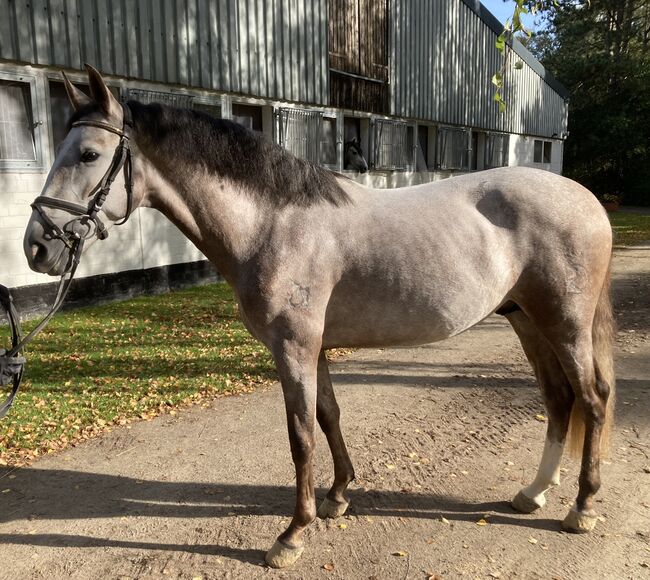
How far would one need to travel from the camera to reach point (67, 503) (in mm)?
3387

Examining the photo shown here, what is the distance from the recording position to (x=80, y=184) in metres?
2.43

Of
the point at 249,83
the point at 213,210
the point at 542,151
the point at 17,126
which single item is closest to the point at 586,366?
the point at 213,210

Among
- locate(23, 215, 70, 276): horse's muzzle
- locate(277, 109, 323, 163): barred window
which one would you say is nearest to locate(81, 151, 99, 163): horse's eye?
locate(23, 215, 70, 276): horse's muzzle

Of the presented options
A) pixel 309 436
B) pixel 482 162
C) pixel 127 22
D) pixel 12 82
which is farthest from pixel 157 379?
pixel 482 162

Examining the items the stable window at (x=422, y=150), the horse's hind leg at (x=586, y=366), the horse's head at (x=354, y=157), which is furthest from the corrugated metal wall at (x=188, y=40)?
the horse's hind leg at (x=586, y=366)

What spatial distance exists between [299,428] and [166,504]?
A: 121 centimetres

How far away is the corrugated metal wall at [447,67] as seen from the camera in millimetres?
15008

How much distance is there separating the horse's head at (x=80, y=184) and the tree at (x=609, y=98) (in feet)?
105

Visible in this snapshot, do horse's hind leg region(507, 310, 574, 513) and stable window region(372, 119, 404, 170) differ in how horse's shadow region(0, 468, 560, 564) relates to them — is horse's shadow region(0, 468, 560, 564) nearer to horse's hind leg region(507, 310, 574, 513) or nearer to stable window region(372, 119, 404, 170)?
horse's hind leg region(507, 310, 574, 513)

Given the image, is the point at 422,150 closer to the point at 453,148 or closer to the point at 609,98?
the point at 453,148

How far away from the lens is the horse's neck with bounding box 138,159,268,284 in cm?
268

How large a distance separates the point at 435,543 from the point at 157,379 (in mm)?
3431

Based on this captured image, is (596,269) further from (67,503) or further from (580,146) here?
(580,146)

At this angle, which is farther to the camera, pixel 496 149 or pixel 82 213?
pixel 496 149
